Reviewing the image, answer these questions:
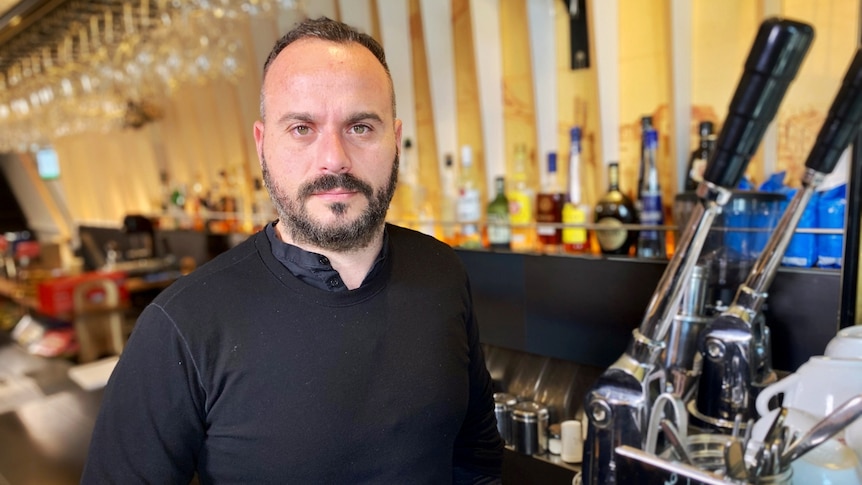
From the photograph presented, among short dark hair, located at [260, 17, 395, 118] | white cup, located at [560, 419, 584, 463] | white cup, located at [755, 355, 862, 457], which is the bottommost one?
white cup, located at [560, 419, 584, 463]

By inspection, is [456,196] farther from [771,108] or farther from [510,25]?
[771,108]

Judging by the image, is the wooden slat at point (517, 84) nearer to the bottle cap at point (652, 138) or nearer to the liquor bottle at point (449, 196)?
the liquor bottle at point (449, 196)

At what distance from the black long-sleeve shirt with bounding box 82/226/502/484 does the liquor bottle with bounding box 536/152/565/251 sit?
2.60 feet

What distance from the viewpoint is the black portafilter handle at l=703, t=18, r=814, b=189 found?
1.88 ft

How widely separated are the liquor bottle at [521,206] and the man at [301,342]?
2.54 feet

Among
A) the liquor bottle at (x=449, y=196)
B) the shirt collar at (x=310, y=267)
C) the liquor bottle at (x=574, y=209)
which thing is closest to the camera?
the shirt collar at (x=310, y=267)

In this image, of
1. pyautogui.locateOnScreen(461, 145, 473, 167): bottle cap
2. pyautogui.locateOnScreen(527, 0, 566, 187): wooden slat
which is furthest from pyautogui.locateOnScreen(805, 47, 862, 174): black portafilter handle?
pyautogui.locateOnScreen(461, 145, 473, 167): bottle cap

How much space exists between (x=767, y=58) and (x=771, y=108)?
5 cm

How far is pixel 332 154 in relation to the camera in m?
0.79

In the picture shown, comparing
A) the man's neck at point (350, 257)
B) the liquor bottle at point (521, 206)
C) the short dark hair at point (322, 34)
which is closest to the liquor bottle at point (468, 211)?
the liquor bottle at point (521, 206)

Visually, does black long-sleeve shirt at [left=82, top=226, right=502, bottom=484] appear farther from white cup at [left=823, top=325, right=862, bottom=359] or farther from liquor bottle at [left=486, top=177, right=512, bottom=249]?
liquor bottle at [left=486, top=177, right=512, bottom=249]

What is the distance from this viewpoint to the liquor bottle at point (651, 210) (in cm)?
141

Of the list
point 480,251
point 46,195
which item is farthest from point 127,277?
point 46,195

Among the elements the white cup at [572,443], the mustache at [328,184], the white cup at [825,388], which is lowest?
the white cup at [572,443]
